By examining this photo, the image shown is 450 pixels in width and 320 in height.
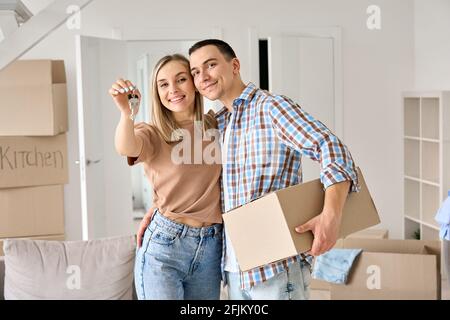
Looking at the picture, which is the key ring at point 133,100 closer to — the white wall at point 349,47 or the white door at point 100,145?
the white door at point 100,145

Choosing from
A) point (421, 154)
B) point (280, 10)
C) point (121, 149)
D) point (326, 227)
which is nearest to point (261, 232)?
point (326, 227)

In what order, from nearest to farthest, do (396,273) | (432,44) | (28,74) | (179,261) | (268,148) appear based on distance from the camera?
(268,148) < (179,261) < (396,273) < (28,74) < (432,44)

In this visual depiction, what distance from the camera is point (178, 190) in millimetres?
1899

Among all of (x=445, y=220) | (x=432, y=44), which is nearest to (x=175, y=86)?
(x=445, y=220)

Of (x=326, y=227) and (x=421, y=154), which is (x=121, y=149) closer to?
(x=326, y=227)

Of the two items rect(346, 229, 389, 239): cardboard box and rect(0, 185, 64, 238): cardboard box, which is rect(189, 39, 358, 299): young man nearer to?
rect(346, 229, 389, 239): cardboard box

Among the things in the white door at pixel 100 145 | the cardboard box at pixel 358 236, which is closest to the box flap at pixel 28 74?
the white door at pixel 100 145

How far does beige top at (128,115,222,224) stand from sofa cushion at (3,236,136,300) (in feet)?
3.39

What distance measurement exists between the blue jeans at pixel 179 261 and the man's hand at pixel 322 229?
1.18 feet

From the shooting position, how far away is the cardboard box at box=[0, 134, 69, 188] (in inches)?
221

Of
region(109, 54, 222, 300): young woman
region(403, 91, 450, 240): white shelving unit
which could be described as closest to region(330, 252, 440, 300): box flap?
region(403, 91, 450, 240): white shelving unit

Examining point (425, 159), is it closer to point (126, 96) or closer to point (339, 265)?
point (339, 265)

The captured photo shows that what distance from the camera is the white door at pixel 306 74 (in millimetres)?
5992

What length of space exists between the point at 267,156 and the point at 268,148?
0.06 ft
